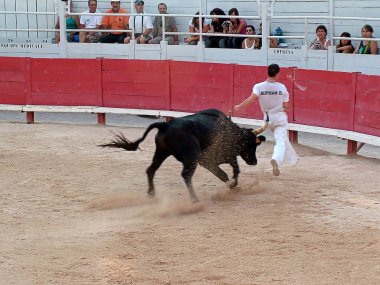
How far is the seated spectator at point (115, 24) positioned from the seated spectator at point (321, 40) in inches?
153

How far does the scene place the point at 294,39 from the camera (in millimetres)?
16312

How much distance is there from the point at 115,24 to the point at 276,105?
774cm

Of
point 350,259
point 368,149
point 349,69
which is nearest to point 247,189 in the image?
point 350,259

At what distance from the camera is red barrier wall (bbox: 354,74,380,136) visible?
12.3m

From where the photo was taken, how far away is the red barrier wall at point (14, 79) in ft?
53.8

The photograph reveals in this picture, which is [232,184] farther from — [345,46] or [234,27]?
[234,27]

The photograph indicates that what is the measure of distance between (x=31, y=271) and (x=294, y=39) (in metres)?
9.76

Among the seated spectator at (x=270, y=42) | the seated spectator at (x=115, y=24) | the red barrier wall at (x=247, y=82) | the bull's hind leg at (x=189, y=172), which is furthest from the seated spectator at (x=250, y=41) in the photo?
the bull's hind leg at (x=189, y=172)

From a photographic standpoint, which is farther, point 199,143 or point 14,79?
point 14,79

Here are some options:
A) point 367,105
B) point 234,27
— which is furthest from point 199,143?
point 234,27

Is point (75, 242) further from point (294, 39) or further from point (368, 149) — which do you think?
A: point (294, 39)

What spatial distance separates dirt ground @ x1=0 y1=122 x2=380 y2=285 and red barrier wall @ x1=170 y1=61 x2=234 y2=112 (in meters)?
2.09

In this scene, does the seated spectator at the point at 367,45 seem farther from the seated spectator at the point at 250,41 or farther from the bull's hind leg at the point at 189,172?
the bull's hind leg at the point at 189,172

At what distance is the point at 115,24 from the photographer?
17781 mm
